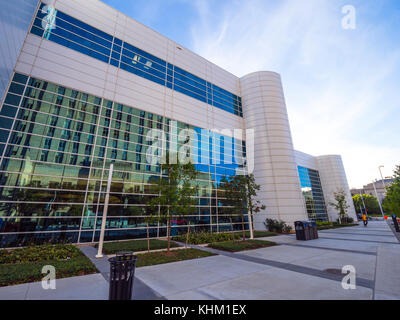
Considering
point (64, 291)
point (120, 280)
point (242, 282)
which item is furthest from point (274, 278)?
point (64, 291)

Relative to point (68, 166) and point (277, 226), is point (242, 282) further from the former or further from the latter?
point (277, 226)

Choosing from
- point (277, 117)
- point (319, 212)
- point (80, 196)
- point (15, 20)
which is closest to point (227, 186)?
point (80, 196)

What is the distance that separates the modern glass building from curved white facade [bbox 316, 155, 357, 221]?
32981mm

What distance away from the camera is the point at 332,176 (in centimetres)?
5209

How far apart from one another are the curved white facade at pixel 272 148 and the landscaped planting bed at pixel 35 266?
77.8 feet

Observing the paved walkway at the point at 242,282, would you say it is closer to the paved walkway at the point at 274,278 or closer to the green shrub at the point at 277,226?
the paved walkway at the point at 274,278

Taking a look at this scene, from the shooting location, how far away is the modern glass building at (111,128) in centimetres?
1347

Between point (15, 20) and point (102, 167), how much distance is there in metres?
10.7

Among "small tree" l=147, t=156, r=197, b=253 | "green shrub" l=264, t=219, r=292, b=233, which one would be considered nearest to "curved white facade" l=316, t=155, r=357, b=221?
"green shrub" l=264, t=219, r=292, b=233

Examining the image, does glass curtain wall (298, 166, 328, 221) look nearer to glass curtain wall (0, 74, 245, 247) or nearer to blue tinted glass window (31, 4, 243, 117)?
blue tinted glass window (31, 4, 243, 117)

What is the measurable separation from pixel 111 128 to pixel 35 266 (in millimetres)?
12885

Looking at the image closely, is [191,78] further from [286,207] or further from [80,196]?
[286,207]

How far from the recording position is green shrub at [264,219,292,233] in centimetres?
2362

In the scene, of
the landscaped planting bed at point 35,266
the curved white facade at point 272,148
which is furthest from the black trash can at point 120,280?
the curved white facade at point 272,148
